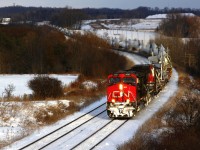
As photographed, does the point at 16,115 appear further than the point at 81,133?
Yes

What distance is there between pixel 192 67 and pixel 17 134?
47133 millimetres

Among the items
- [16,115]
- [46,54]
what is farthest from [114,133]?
[46,54]

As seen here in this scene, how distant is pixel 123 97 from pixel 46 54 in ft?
197

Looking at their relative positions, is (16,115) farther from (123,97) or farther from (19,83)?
(19,83)

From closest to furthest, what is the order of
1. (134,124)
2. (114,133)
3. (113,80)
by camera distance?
(114,133)
(134,124)
(113,80)

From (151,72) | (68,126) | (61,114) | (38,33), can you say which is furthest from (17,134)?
(38,33)

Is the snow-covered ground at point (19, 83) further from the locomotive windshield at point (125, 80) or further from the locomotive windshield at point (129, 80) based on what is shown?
the locomotive windshield at point (129, 80)

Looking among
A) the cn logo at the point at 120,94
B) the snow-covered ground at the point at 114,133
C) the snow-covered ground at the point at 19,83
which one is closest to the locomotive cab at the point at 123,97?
the cn logo at the point at 120,94

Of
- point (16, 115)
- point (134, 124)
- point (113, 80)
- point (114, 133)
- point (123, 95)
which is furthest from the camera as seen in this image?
point (113, 80)

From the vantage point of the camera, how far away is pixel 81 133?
2067cm

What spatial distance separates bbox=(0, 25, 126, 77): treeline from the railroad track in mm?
39943

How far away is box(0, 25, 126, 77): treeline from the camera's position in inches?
2776

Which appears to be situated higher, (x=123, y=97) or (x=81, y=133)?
(x=123, y=97)

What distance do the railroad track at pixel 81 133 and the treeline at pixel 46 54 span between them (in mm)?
39943
